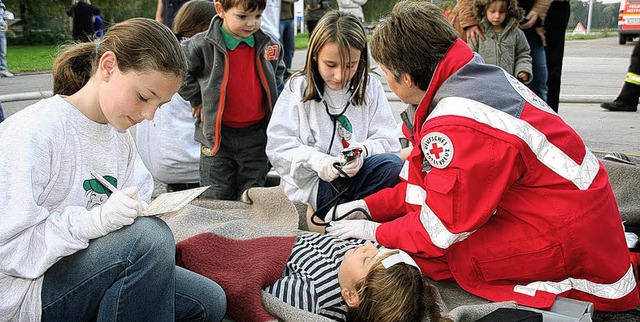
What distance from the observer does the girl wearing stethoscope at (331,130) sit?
306 centimetres

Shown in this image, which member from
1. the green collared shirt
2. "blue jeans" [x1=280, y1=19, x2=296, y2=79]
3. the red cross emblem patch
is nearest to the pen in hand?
the red cross emblem patch

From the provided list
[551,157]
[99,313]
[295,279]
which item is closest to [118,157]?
[99,313]

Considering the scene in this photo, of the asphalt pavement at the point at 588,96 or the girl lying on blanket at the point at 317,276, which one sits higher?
the girl lying on blanket at the point at 317,276

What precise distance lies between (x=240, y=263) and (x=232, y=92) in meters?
1.33

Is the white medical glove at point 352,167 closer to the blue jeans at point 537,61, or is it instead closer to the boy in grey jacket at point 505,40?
the boy in grey jacket at point 505,40

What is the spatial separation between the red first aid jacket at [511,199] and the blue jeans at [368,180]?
2.35ft

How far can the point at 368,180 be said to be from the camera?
315cm

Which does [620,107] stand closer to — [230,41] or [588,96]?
[588,96]

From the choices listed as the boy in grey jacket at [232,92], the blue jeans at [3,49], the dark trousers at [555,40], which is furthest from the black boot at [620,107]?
the blue jeans at [3,49]

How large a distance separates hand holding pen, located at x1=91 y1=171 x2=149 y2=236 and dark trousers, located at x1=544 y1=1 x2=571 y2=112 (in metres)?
4.36

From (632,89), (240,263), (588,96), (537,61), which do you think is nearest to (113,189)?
(240,263)

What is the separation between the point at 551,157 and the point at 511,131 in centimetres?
18

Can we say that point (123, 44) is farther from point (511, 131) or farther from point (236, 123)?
point (236, 123)

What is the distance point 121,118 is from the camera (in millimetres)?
1956
